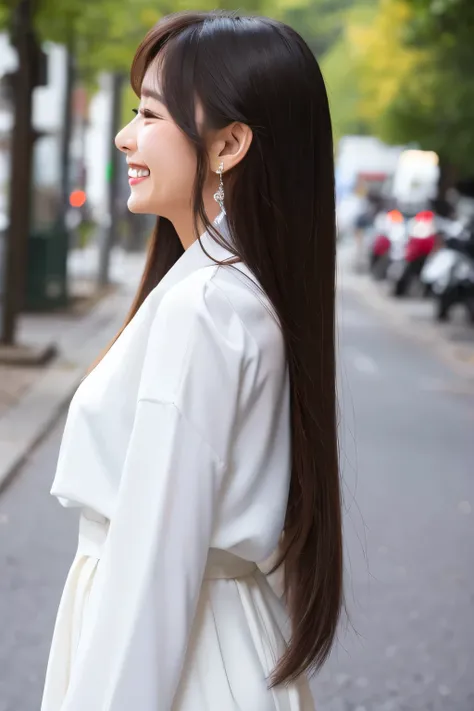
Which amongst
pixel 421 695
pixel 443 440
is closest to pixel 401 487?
pixel 443 440

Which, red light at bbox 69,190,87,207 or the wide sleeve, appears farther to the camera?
red light at bbox 69,190,87,207

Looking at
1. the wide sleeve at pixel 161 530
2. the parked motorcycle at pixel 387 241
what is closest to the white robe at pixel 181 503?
the wide sleeve at pixel 161 530

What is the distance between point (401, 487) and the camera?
28.8 ft

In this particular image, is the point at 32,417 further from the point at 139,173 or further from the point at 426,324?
the point at 426,324

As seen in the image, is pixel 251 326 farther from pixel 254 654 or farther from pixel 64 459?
pixel 254 654

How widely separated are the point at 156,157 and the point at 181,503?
506mm

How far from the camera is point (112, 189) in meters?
28.2

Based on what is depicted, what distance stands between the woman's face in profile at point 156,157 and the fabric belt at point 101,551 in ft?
1.47

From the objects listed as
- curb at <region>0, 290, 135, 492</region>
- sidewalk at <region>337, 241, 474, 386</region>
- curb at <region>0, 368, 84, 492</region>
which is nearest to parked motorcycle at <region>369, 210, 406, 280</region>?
sidewalk at <region>337, 241, 474, 386</region>

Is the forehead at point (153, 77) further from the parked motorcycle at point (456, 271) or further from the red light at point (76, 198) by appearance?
the red light at point (76, 198)

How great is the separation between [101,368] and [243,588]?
0.37 m

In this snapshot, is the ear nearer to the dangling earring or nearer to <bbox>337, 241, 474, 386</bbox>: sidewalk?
the dangling earring

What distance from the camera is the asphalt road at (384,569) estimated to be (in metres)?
5.03

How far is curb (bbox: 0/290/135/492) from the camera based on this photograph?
357 inches
